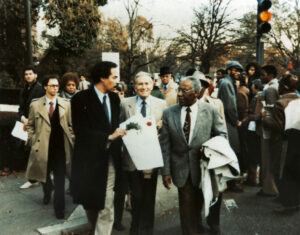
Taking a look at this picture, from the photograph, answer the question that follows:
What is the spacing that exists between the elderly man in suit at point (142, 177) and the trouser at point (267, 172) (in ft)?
9.25

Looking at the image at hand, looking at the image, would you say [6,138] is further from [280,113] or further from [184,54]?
[184,54]

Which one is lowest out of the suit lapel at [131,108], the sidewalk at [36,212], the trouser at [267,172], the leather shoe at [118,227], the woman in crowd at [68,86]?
the sidewalk at [36,212]

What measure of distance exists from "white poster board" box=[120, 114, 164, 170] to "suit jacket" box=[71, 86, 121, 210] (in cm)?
25

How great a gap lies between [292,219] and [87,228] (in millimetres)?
2911

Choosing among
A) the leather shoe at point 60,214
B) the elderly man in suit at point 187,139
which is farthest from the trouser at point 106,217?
the leather shoe at point 60,214

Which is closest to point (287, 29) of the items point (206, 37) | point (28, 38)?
point (206, 37)

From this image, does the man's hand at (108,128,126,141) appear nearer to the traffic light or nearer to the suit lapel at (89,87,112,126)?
the suit lapel at (89,87,112,126)

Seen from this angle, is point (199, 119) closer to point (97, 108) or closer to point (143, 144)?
point (143, 144)

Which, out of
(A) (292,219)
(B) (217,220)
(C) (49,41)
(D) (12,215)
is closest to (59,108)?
(D) (12,215)

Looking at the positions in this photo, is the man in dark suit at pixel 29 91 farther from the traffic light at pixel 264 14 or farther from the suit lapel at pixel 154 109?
the traffic light at pixel 264 14

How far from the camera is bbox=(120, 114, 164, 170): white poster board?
3.72m

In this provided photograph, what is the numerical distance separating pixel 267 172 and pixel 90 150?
3825mm

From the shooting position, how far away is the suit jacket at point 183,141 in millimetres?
3896

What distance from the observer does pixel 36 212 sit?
5.32m
